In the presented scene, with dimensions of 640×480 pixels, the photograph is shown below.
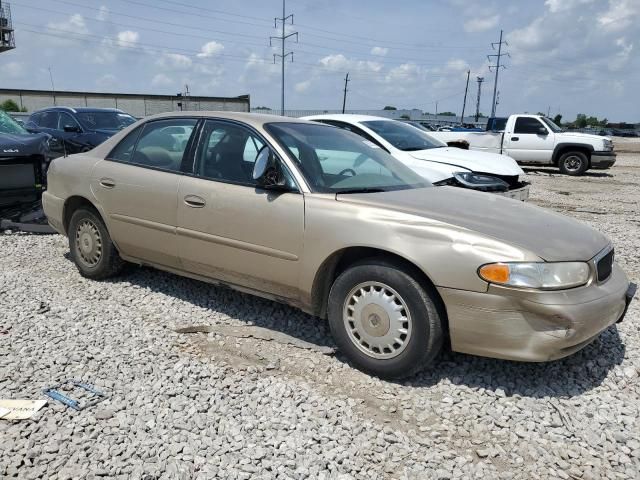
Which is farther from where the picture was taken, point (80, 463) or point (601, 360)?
point (601, 360)

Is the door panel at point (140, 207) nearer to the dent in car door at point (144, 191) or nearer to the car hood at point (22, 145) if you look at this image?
the dent in car door at point (144, 191)

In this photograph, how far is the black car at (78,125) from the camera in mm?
11781

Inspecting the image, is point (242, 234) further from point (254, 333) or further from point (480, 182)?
point (480, 182)

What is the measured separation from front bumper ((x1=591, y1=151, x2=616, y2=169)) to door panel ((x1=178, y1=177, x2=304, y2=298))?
1536 centimetres

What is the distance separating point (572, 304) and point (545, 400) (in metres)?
0.65

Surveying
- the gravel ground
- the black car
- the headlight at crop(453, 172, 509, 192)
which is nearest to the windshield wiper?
the gravel ground

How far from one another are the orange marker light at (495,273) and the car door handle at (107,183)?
3189 millimetres

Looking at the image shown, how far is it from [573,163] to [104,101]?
4252cm

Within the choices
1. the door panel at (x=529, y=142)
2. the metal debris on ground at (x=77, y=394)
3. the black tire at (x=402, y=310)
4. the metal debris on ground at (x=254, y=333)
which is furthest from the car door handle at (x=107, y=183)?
the door panel at (x=529, y=142)

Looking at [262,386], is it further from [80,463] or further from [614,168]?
[614,168]

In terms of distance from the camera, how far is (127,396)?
3.12m

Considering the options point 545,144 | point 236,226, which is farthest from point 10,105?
point 236,226

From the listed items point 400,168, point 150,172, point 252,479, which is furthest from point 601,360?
point 150,172

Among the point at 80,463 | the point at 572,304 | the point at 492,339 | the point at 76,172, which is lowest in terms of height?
the point at 80,463
